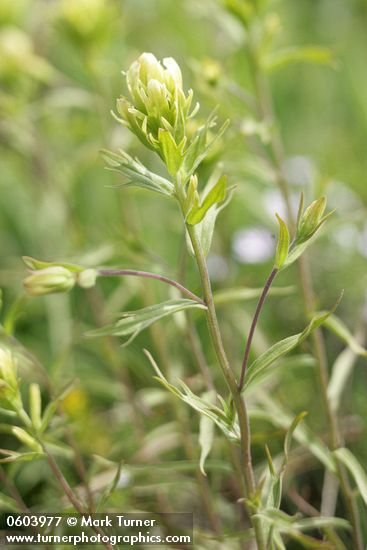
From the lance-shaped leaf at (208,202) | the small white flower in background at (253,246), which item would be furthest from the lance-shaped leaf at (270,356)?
the small white flower in background at (253,246)

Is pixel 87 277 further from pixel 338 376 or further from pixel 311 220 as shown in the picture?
pixel 338 376

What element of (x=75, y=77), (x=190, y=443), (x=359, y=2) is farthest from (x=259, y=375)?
(x=359, y=2)

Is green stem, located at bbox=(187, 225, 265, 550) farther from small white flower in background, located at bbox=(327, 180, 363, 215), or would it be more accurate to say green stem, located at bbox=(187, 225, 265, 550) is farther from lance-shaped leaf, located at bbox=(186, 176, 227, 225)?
small white flower in background, located at bbox=(327, 180, 363, 215)

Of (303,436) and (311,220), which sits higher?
(311,220)

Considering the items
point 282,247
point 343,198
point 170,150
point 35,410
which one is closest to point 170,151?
point 170,150

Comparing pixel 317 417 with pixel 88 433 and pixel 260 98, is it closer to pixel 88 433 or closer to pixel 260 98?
pixel 88 433

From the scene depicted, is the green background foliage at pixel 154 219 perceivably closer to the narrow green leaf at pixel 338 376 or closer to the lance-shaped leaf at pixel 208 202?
the narrow green leaf at pixel 338 376

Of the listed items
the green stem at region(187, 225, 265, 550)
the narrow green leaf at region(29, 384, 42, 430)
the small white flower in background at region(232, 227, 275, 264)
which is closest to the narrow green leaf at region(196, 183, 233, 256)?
the green stem at region(187, 225, 265, 550)
